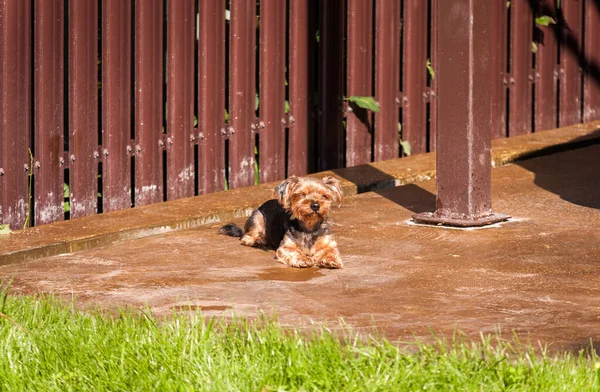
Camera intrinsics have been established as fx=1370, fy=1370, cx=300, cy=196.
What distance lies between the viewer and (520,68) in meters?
13.1

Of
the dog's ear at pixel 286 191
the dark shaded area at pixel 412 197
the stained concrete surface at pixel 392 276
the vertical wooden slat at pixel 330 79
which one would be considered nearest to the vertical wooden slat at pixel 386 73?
the vertical wooden slat at pixel 330 79

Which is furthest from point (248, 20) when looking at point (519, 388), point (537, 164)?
point (519, 388)

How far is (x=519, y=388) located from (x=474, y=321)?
4.37 ft

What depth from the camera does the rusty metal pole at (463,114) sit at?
9242mm

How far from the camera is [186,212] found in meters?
9.66

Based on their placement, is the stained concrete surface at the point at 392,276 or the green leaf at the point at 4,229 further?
the green leaf at the point at 4,229

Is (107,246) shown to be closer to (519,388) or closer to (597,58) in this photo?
(519,388)

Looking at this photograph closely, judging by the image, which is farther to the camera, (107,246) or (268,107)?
(268,107)

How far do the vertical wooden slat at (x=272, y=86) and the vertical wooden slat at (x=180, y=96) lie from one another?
2.34 ft

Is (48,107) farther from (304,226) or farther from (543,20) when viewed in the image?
(543,20)

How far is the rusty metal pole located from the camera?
9.24m

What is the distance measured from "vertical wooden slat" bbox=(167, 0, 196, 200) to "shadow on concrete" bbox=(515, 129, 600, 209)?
9.24 ft

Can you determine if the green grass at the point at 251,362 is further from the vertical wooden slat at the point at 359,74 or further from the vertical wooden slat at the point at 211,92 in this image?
the vertical wooden slat at the point at 359,74

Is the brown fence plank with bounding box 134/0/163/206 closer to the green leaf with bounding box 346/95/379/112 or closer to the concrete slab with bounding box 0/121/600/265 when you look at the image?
the concrete slab with bounding box 0/121/600/265
